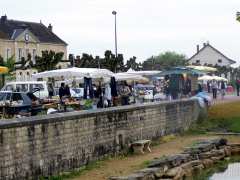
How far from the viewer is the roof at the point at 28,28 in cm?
8762

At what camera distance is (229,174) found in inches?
953

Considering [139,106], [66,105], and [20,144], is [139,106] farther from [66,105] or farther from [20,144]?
[20,144]

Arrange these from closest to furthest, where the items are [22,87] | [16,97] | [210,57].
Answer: [16,97] < [22,87] < [210,57]

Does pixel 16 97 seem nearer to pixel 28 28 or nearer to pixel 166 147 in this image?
pixel 166 147

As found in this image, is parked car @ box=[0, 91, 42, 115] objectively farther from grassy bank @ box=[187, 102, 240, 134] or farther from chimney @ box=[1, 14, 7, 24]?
chimney @ box=[1, 14, 7, 24]

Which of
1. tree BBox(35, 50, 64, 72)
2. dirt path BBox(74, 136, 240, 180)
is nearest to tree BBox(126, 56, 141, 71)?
tree BBox(35, 50, 64, 72)

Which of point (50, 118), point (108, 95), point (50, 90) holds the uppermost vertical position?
point (50, 118)

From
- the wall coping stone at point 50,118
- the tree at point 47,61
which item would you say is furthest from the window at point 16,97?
the tree at point 47,61

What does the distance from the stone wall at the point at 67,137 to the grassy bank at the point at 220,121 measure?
657 cm

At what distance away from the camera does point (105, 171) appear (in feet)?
67.9

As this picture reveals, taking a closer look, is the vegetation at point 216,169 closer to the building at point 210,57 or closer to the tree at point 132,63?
the tree at point 132,63

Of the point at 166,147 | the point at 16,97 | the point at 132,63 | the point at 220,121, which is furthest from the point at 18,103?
the point at 132,63

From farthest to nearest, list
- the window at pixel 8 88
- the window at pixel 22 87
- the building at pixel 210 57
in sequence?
the building at pixel 210 57 < the window at pixel 8 88 < the window at pixel 22 87

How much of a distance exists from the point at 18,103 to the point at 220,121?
1192 centimetres
